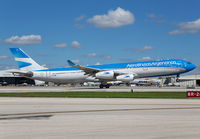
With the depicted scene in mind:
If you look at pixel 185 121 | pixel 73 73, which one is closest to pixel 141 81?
pixel 73 73

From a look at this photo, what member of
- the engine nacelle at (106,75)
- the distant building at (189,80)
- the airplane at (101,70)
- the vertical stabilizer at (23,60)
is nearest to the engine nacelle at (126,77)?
the airplane at (101,70)

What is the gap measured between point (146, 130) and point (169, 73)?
136 ft

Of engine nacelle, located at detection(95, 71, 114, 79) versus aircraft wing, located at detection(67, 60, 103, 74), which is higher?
aircraft wing, located at detection(67, 60, 103, 74)

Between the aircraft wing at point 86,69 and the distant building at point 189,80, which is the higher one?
the aircraft wing at point 86,69

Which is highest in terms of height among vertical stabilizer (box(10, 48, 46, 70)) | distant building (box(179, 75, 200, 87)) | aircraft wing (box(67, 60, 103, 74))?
vertical stabilizer (box(10, 48, 46, 70))

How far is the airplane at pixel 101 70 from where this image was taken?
48.8 meters

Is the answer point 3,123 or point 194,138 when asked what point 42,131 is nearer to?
point 3,123

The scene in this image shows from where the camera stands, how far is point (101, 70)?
2005 inches

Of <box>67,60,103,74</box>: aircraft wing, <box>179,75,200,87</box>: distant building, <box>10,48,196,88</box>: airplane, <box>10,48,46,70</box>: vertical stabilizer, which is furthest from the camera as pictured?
<box>179,75,200,87</box>: distant building

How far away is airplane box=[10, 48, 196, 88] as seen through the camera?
160 ft

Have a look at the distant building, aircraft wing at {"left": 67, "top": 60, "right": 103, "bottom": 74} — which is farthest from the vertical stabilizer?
the distant building

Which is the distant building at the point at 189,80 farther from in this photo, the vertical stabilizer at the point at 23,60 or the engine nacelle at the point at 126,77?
the vertical stabilizer at the point at 23,60

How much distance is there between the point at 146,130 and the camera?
31.0 ft

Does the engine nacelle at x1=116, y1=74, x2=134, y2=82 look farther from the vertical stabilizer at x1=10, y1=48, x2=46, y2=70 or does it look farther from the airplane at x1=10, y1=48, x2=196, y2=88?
the vertical stabilizer at x1=10, y1=48, x2=46, y2=70
